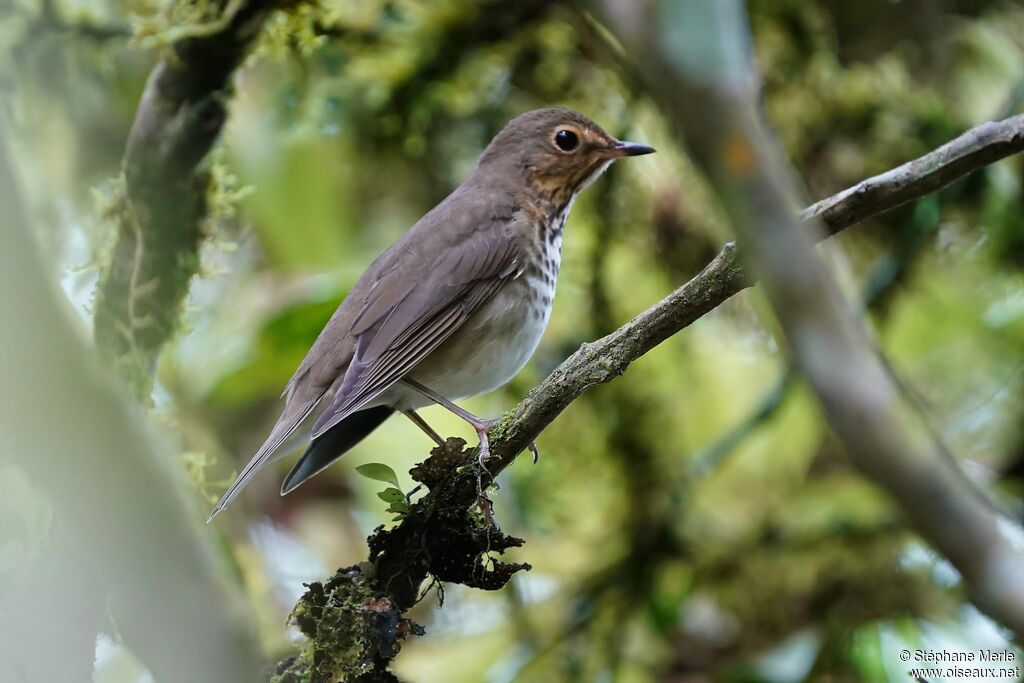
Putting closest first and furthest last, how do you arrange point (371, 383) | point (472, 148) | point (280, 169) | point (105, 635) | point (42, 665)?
point (42, 665) < point (105, 635) < point (371, 383) < point (280, 169) < point (472, 148)

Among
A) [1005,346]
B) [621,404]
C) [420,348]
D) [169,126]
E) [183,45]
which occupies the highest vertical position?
[183,45]

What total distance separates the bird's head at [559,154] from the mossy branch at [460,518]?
172 cm

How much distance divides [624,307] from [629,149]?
1.08 meters

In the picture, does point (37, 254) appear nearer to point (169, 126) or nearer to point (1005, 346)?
point (169, 126)

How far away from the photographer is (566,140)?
172 inches

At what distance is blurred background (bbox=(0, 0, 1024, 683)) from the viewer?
4.60 m

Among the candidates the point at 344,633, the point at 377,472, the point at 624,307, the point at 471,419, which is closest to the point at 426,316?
the point at 471,419

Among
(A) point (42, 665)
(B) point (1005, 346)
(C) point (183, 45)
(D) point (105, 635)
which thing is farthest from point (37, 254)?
(B) point (1005, 346)

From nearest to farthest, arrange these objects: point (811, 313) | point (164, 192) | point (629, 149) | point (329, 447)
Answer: point (811, 313)
point (329, 447)
point (164, 192)
point (629, 149)

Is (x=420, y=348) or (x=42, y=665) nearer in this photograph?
(x=42, y=665)

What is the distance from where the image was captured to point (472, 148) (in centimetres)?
546

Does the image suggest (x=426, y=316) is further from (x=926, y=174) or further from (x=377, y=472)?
(x=926, y=174)

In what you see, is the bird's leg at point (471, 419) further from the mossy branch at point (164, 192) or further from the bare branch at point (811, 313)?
the bare branch at point (811, 313)

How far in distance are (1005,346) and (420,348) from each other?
2.61 meters
